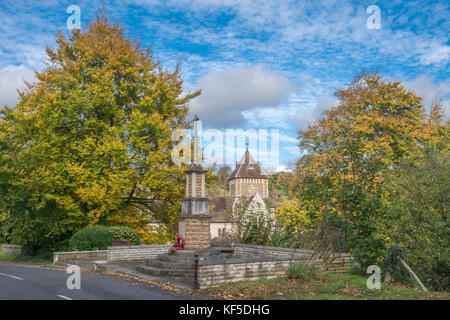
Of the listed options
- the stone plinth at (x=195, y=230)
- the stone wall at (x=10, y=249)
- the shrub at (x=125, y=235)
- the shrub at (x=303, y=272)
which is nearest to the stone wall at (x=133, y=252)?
the shrub at (x=125, y=235)

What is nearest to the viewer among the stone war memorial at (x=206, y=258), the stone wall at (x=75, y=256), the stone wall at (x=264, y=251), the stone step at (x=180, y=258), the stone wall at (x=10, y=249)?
the stone war memorial at (x=206, y=258)

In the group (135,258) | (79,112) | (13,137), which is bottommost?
(135,258)

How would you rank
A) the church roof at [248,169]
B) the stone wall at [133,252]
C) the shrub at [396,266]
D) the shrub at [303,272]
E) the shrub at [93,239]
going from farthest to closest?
1. the church roof at [248,169]
2. the shrub at [93,239]
3. the stone wall at [133,252]
4. the shrub at [396,266]
5. the shrub at [303,272]

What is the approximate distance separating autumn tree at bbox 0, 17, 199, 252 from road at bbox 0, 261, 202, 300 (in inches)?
297

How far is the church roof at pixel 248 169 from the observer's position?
210 ft

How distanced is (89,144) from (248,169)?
148 ft

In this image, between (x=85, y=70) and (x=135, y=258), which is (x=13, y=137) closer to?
(x=85, y=70)

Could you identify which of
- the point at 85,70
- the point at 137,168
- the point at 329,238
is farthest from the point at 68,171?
the point at 329,238

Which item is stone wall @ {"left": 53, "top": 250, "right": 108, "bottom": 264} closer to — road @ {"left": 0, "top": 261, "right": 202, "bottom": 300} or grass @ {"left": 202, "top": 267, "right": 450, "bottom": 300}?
road @ {"left": 0, "top": 261, "right": 202, "bottom": 300}

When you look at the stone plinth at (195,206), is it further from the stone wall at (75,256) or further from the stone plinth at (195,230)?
the stone wall at (75,256)

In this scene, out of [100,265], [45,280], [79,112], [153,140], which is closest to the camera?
[45,280]

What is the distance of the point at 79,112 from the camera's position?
22.0 metres

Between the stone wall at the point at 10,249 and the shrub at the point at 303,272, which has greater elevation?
the shrub at the point at 303,272

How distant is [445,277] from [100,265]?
14.5 metres
